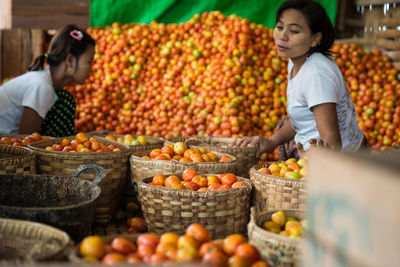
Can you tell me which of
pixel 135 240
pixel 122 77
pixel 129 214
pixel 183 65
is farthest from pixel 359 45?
pixel 135 240

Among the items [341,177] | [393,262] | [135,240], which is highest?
[341,177]

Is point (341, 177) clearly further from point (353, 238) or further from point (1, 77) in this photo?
point (1, 77)

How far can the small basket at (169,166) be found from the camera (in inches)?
92.4

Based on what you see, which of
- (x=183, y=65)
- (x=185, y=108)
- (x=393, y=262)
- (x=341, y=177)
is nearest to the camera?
(x=393, y=262)

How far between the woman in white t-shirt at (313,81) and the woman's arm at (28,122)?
1.61m

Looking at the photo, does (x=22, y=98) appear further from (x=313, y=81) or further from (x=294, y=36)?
(x=313, y=81)

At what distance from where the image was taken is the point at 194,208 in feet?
6.24

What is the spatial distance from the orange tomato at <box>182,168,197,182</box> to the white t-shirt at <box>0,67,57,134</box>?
Answer: 5.60ft

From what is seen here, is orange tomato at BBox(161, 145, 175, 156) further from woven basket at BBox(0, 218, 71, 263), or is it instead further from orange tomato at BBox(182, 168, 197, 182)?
woven basket at BBox(0, 218, 71, 263)

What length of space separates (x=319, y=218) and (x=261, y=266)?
30 cm

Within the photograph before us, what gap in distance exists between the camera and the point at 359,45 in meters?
5.17

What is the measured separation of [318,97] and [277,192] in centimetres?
74

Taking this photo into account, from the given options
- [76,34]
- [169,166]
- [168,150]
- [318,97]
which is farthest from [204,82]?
[169,166]

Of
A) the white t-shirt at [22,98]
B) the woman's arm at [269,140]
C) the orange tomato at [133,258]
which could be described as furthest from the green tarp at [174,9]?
the orange tomato at [133,258]
